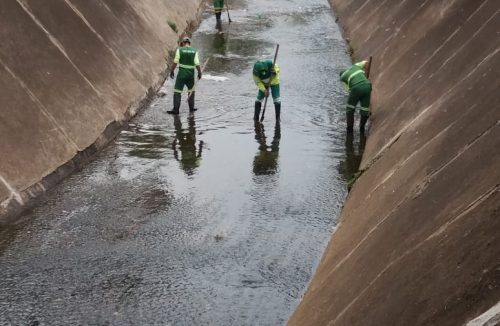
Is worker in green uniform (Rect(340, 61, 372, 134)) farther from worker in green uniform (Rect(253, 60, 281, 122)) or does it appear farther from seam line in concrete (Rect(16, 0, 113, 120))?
seam line in concrete (Rect(16, 0, 113, 120))

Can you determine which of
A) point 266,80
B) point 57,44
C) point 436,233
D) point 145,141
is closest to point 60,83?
point 57,44

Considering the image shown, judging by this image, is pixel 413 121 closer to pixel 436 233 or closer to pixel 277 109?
pixel 277 109

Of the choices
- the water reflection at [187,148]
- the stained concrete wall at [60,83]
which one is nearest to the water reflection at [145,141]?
the water reflection at [187,148]

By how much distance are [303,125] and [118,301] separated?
7639mm

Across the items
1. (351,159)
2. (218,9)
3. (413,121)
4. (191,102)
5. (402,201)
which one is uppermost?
(402,201)

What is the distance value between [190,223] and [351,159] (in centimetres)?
398

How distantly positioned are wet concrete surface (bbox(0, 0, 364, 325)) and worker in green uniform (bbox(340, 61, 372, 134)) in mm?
519

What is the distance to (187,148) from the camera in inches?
500

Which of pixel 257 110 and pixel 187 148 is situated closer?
pixel 187 148

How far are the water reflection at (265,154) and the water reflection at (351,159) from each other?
1313mm

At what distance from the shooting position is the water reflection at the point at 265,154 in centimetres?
1163

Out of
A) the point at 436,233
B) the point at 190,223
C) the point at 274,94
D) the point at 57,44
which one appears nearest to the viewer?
the point at 436,233

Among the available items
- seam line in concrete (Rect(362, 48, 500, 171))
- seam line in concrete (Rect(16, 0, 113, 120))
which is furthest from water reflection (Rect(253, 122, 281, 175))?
seam line in concrete (Rect(16, 0, 113, 120))

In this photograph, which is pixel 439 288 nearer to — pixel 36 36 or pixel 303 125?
pixel 303 125
